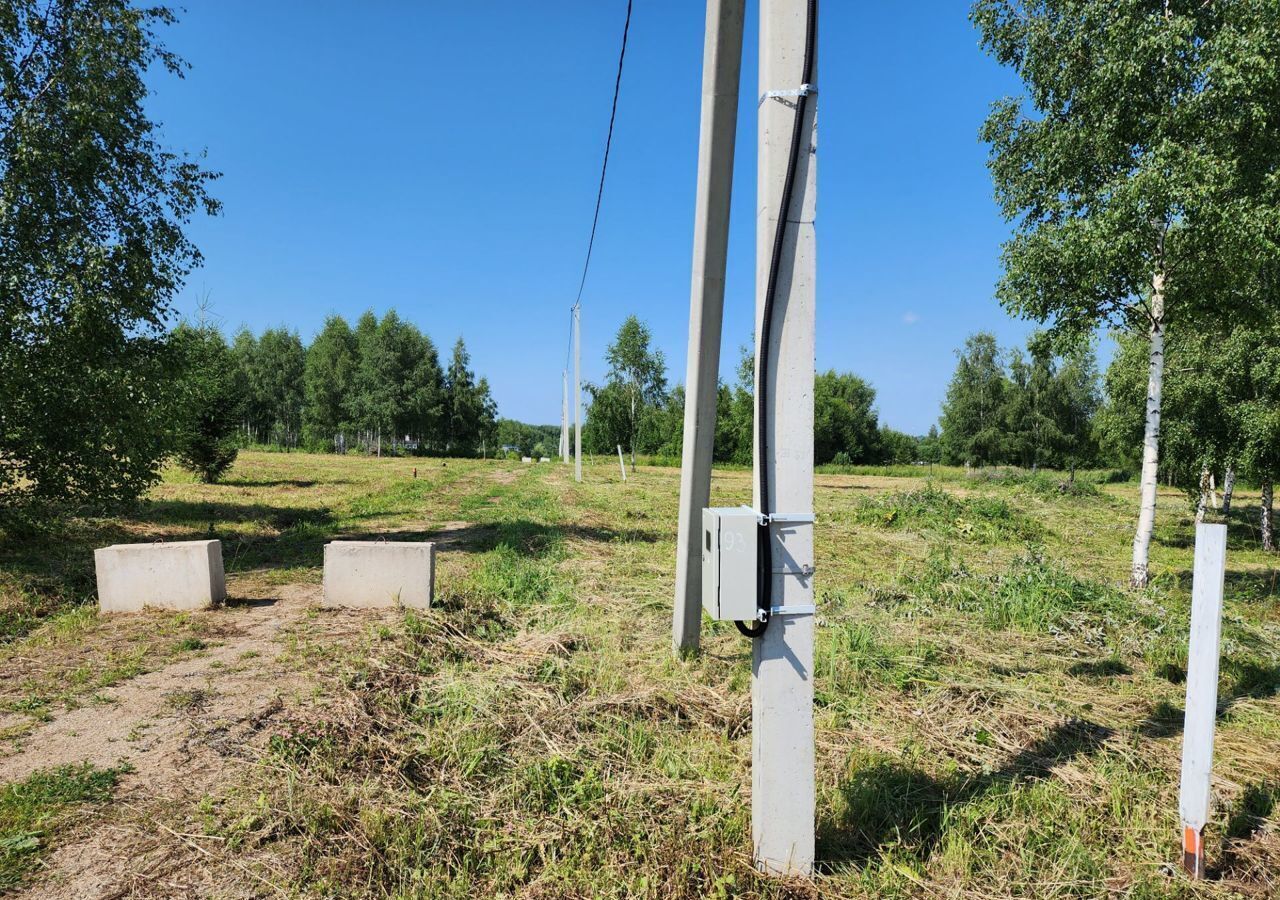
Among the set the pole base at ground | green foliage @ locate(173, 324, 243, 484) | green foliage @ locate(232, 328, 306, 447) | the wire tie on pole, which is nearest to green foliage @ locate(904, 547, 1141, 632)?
the pole base at ground

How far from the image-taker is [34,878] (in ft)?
9.30

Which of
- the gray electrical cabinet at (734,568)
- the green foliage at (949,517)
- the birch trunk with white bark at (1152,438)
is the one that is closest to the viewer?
the gray electrical cabinet at (734,568)

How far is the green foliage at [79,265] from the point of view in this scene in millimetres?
9203

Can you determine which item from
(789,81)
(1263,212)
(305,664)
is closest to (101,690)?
(305,664)

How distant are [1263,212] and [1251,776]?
26.4 feet

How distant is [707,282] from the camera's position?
5.19 metres

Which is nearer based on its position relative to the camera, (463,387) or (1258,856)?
(1258,856)

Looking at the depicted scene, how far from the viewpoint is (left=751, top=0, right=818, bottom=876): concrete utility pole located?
284 centimetres

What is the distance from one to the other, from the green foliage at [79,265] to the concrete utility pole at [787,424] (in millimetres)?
10688

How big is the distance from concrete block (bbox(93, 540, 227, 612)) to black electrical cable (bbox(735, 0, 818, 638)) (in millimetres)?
6883

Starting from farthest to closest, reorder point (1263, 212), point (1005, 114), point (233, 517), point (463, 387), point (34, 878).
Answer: point (463, 387) < point (233, 517) < point (1005, 114) < point (1263, 212) < point (34, 878)

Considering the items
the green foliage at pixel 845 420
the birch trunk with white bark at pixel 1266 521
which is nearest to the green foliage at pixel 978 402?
the green foliage at pixel 845 420

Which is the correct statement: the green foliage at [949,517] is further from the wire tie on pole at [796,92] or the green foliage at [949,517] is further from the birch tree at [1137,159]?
the wire tie on pole at [796,92]

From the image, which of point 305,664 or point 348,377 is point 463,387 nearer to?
point 348,377
